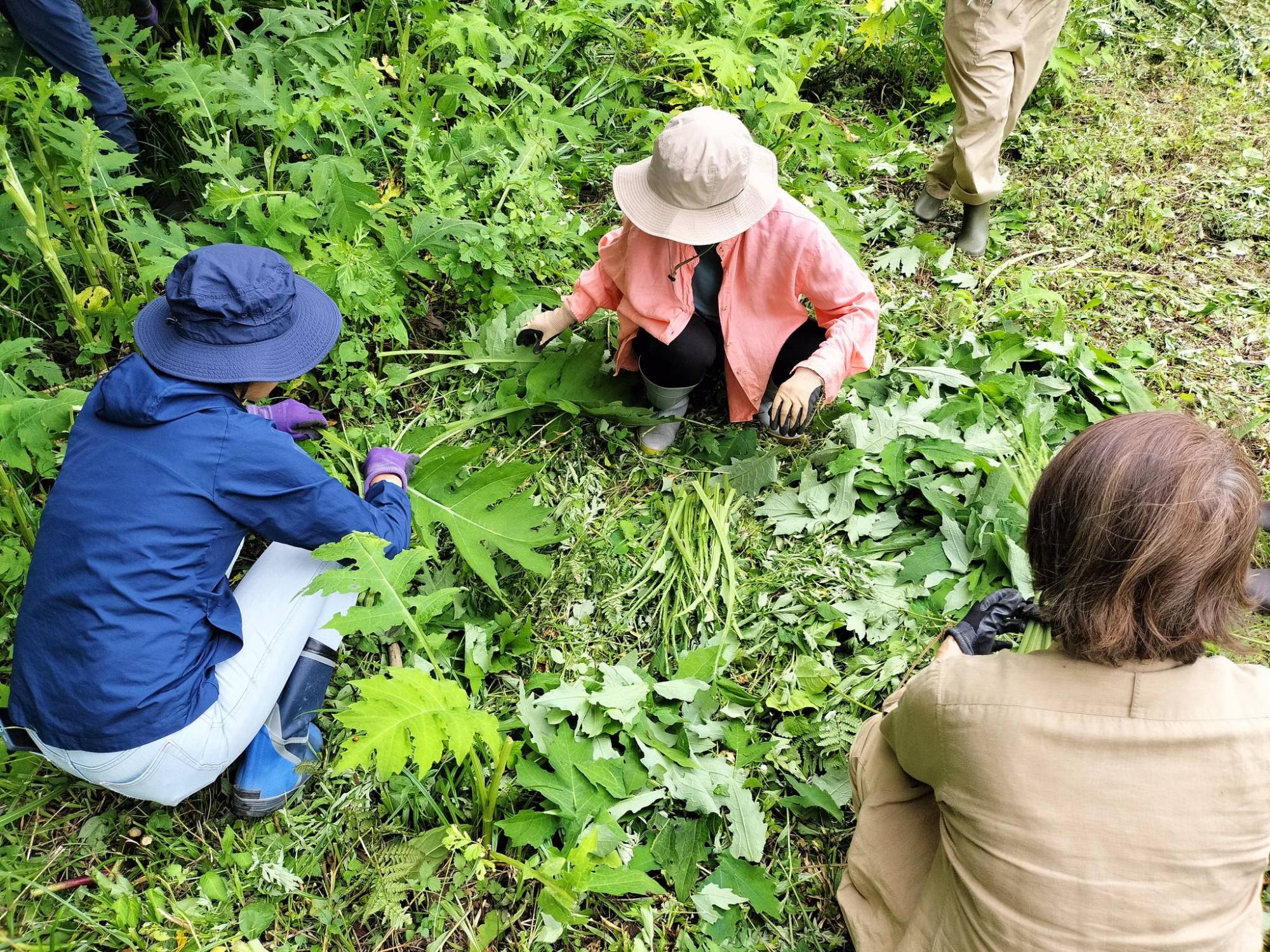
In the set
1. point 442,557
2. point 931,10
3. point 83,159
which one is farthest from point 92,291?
point 931,10

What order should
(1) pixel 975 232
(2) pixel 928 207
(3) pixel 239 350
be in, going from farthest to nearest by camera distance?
(2) pixel 928 207 < (1) pixel 975 232 < (3) pixel 239 350

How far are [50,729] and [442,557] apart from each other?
45.0 inches

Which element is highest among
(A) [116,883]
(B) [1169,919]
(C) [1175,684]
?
(C) [1175,684]

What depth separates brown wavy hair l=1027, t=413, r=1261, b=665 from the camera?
1457 mm

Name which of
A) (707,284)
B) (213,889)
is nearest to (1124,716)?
(707,284)

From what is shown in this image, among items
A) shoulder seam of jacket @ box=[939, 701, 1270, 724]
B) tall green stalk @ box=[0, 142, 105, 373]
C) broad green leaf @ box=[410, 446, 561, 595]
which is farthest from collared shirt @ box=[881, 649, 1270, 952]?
tall green stalk @ box=[0, 142, 105, 373]

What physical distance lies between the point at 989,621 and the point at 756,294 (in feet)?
3.88

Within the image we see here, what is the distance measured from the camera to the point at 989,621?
2.30 m

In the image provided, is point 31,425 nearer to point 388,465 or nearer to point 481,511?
point 388,465

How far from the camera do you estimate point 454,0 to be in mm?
4219

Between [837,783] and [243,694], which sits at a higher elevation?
[243,694]

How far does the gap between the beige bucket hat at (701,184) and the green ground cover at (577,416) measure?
77 cm

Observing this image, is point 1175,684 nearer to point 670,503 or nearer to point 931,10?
point 670,503

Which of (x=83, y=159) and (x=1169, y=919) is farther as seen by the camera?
(x=83, y=159)
